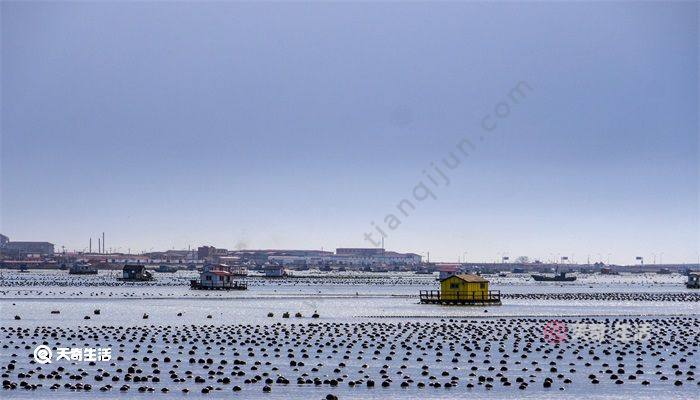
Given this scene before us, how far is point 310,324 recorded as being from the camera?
80562mm

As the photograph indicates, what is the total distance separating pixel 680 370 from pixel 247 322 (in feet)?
137

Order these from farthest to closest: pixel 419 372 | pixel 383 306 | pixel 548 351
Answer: pixel 383 306 < pixel 548 351 < pixel 419 372

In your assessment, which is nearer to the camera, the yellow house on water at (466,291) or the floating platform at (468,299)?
the floating platform at (468,299)

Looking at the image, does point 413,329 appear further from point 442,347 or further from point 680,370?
point 680,370

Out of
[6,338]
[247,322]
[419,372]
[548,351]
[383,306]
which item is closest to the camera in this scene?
[419,372]

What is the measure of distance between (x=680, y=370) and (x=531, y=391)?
38.8 ft

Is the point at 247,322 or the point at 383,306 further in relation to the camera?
the point at 383,306

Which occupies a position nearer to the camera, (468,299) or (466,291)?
(468,299)

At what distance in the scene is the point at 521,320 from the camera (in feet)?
287

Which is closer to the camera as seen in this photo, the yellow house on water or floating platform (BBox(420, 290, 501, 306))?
floating platform (BBox(420, 290, 501, 306))

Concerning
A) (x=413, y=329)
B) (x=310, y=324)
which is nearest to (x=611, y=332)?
(x=413, y=329)

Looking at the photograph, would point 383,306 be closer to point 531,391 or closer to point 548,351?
point 548,351

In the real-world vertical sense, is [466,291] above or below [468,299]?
above

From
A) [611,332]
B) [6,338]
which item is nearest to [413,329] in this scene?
[611,332]
